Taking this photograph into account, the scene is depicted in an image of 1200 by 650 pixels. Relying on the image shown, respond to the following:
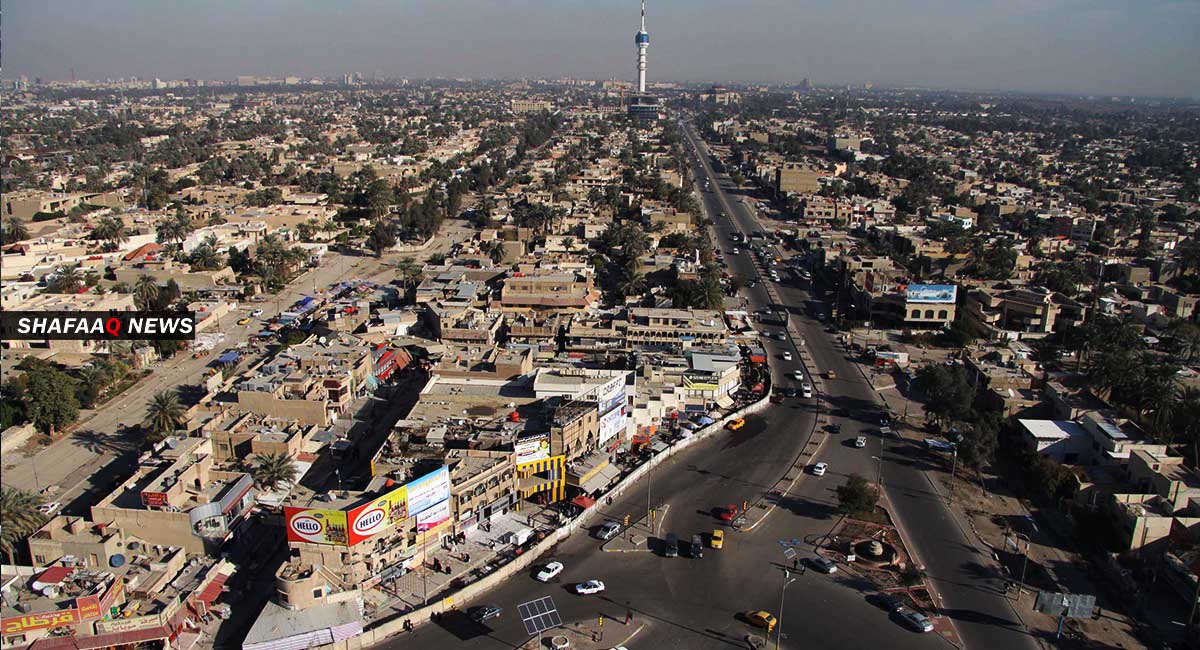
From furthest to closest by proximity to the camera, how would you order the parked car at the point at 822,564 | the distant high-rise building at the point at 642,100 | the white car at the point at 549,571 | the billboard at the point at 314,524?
the distant high-rise building at the point at 642,100 → the parked car at the point at 822,564 → the white car at the point at 549,571 → the billboard at the point at 314,524

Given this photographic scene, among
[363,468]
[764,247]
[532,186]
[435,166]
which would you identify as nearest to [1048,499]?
[363,468]

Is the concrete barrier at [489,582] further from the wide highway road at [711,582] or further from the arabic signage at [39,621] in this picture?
the arabic signage at [39,621]

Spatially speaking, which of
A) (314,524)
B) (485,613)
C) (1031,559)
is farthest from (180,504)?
(1031,559)

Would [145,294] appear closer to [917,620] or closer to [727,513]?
[727,513]

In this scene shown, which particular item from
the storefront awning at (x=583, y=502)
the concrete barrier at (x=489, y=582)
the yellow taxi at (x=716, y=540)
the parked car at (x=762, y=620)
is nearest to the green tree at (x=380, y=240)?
the concrete barrier at (x=489, y=582)

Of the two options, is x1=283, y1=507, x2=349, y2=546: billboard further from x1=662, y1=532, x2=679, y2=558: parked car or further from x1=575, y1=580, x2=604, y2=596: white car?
x1=662, y1=532, x2=679, y2=558: parked car

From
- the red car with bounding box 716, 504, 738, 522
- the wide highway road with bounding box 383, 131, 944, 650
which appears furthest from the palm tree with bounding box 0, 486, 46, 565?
the red car with bounding box 716, 504, 738, 522
